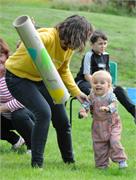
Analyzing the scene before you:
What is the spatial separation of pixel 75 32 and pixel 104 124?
110 centimetres

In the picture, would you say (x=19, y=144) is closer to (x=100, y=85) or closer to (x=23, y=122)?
(x=23, y=122)

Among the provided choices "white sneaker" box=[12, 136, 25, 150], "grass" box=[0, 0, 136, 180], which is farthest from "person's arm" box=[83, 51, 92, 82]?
"white sneaker" box=[12, 136, 25, 150]

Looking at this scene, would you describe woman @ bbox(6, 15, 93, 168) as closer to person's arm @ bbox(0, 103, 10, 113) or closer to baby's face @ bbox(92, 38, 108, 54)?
person's arm @ bbox(0, 103, 10, 113)

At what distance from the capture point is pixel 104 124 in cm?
680

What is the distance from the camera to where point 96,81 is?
270 inches

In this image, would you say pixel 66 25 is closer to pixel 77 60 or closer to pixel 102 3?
pixel 77 60

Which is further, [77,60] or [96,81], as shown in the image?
[77,60]

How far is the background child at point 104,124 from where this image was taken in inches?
266

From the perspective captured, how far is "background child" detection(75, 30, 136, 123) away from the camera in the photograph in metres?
9.10

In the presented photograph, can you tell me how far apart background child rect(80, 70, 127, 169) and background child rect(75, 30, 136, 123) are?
2172 mm

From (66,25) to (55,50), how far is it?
281 mm

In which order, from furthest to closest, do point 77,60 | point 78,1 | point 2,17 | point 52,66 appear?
point 78,1 < point 2,17 < point 77,60 < point 52,66

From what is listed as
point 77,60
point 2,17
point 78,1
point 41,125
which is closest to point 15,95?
point 41,125

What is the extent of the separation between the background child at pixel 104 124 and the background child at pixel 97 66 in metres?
2.17
